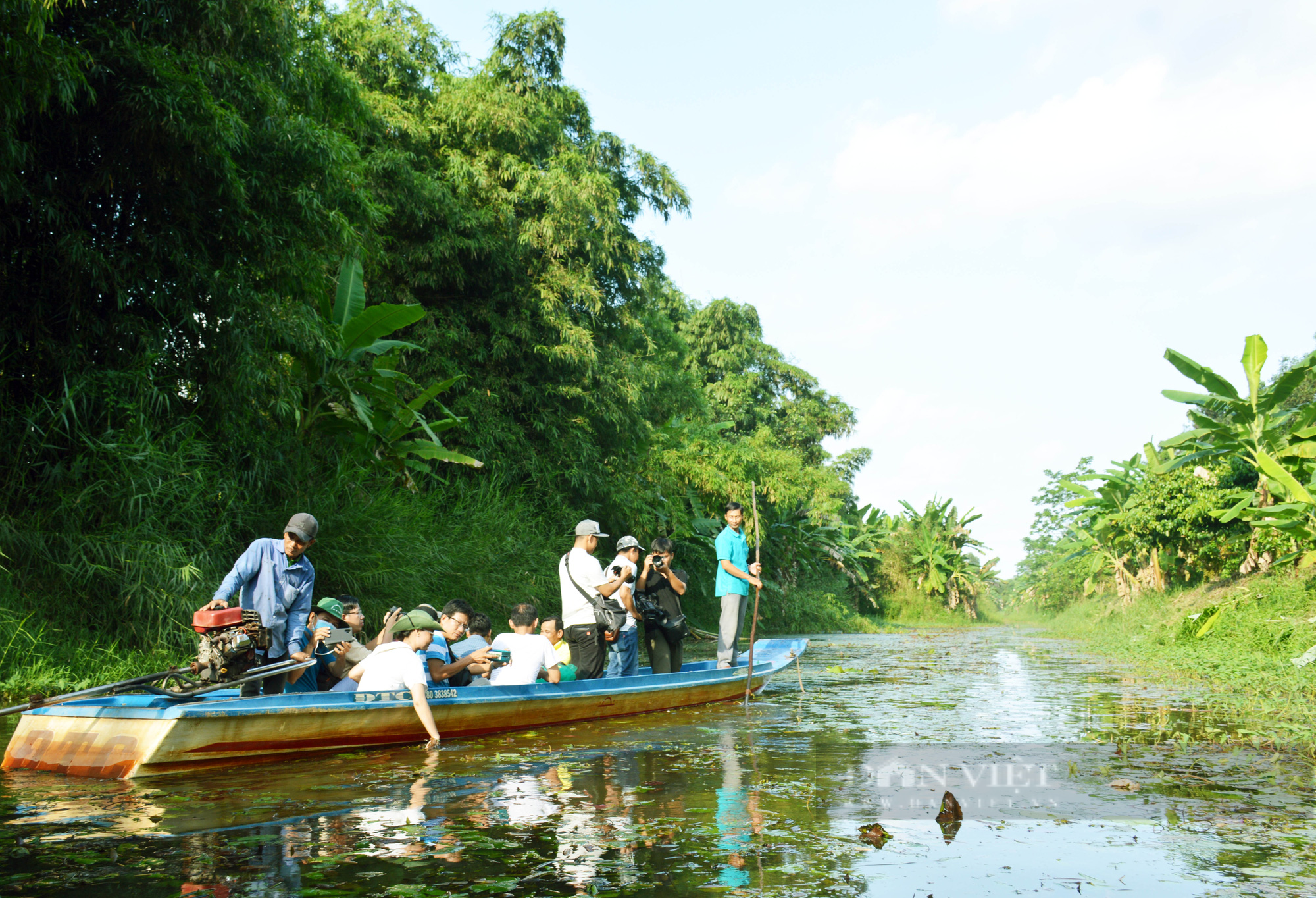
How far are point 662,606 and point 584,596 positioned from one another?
118 centimetres

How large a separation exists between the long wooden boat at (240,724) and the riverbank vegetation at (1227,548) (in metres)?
Answer: 5.00

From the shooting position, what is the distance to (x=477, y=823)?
4.27 metres

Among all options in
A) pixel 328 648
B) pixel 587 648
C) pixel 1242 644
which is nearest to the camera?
pixel 328 648

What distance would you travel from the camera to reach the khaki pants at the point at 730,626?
951 centimetres

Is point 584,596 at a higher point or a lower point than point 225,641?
higher

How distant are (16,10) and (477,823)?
680 centimetres

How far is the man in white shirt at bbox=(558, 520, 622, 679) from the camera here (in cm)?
784

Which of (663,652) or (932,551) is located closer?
(663,652)

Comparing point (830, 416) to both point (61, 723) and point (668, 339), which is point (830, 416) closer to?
point (668, 339)

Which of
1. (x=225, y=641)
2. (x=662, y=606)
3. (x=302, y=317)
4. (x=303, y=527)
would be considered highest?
(x=302, y=317)

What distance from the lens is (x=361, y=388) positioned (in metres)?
12.1

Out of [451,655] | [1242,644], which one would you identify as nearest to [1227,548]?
[1242,644]

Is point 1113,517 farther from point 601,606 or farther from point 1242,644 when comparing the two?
point 601,606

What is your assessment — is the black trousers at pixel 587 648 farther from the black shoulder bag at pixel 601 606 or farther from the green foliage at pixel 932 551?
the green foliage at pixel 932 551
